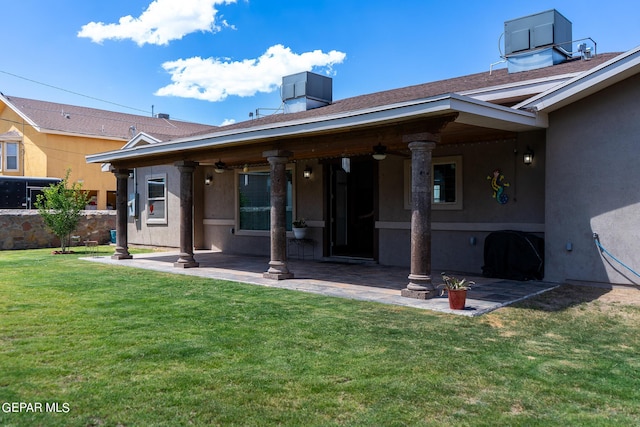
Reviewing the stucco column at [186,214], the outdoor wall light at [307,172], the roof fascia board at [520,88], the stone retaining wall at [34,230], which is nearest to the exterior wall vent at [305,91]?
the outdoor wall light at [307,172]

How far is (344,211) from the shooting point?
12422 millimetres

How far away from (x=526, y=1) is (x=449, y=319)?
30.8ft

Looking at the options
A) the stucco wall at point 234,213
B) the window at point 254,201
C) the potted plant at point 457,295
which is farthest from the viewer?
the window at point 254,201

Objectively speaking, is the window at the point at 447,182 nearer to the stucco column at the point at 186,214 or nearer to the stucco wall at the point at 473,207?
the stucco wall at the point at 473,207

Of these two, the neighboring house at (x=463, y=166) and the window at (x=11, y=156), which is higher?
the window at (x=11, y=156)

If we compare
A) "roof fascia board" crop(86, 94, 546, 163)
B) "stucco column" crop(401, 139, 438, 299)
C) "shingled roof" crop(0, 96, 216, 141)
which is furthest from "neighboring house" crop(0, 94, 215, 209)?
"stucco column" crop(401, 139, 438, 299)

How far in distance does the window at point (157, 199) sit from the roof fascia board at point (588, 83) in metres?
11.2

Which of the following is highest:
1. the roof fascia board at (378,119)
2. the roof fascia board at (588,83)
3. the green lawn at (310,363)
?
the roof fascia board at (588,83)

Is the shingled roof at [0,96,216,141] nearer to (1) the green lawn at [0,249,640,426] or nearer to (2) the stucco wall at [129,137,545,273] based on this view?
(2) the stucco wall at [129,137,545,273]

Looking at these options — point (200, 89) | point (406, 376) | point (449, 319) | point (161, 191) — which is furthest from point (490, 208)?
point (200, 89)

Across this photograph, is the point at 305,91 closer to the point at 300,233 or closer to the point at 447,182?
the point at 300,233

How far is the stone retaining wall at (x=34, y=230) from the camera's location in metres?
14.9

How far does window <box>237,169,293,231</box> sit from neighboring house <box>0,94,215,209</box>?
A: 377 inches

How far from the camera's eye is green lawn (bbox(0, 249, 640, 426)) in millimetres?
2938
